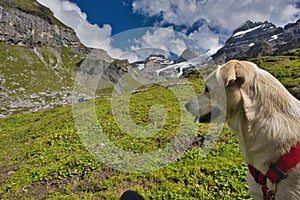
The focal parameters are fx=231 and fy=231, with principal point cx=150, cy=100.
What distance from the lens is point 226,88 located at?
4.48 m

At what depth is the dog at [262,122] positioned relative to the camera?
3.81 m

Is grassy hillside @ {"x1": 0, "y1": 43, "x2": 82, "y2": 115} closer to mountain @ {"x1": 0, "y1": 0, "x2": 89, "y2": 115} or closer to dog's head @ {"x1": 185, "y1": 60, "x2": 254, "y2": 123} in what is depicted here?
mountain @ {"x1": 0, "y1": 0, "x2": 89, "y2": 115}

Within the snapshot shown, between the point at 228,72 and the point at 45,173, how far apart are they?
8.72 metres

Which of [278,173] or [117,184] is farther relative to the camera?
[117,184]

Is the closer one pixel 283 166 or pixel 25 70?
pixel 283 166

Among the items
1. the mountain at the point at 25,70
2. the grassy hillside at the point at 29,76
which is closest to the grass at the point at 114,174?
the grassy hillside at the point at 29,76

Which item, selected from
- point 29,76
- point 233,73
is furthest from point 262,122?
point 29,76

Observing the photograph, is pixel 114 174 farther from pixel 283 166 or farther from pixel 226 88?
pixel 283 166

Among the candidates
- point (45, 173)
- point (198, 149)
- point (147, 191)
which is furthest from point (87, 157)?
point (198, 149)

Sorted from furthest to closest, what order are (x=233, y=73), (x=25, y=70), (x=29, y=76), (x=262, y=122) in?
(x=25, y=70) < (x=29, y=76) < (x=233, y=73) < (x=262, y=122)

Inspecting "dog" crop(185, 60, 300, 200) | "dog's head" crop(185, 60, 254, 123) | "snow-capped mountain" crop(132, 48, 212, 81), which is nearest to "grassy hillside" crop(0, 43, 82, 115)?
"snow-capped mountain" crop(132, 48, 212, 81)

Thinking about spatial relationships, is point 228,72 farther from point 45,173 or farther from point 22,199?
point 45,173

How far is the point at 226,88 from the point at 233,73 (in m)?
0.34

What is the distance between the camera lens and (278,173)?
3.79 meters
